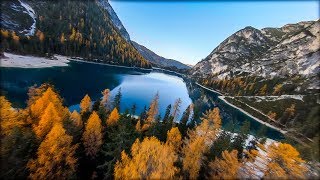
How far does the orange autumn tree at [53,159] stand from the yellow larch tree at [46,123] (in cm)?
256

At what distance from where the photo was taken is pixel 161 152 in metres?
30.8

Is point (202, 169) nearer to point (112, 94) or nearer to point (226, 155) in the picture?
point (226, 155)

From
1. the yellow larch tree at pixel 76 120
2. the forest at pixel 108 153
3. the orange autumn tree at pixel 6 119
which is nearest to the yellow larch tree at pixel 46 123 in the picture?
the forest at pixel 108 153

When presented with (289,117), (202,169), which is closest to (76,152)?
(202,169)

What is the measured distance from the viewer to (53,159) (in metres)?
37.9

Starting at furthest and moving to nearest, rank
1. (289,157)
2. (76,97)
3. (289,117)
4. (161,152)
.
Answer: (289,117), (76,97), (161,152), (289,157)

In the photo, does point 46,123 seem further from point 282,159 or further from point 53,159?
point 282,159

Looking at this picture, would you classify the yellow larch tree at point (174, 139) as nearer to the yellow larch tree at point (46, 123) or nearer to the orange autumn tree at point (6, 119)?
the yellow larch tree at point (46, 123)

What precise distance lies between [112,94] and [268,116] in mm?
93061

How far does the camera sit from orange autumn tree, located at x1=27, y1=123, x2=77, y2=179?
36.0 meters

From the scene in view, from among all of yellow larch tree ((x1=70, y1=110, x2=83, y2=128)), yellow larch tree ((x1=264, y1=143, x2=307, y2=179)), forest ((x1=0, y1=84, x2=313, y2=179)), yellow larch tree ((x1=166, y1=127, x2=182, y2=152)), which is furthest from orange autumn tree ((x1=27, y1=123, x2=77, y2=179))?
yellow larch tree ((x1=264, y1=143, x2=307, y2=179))

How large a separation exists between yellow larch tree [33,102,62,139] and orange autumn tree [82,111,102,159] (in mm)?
7300

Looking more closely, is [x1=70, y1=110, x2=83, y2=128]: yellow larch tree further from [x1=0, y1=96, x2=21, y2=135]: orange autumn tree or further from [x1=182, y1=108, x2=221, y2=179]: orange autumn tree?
[x1=182, y1=108, x2=221, y2=179]: orange autumn tree

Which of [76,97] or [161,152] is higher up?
[161,152]
